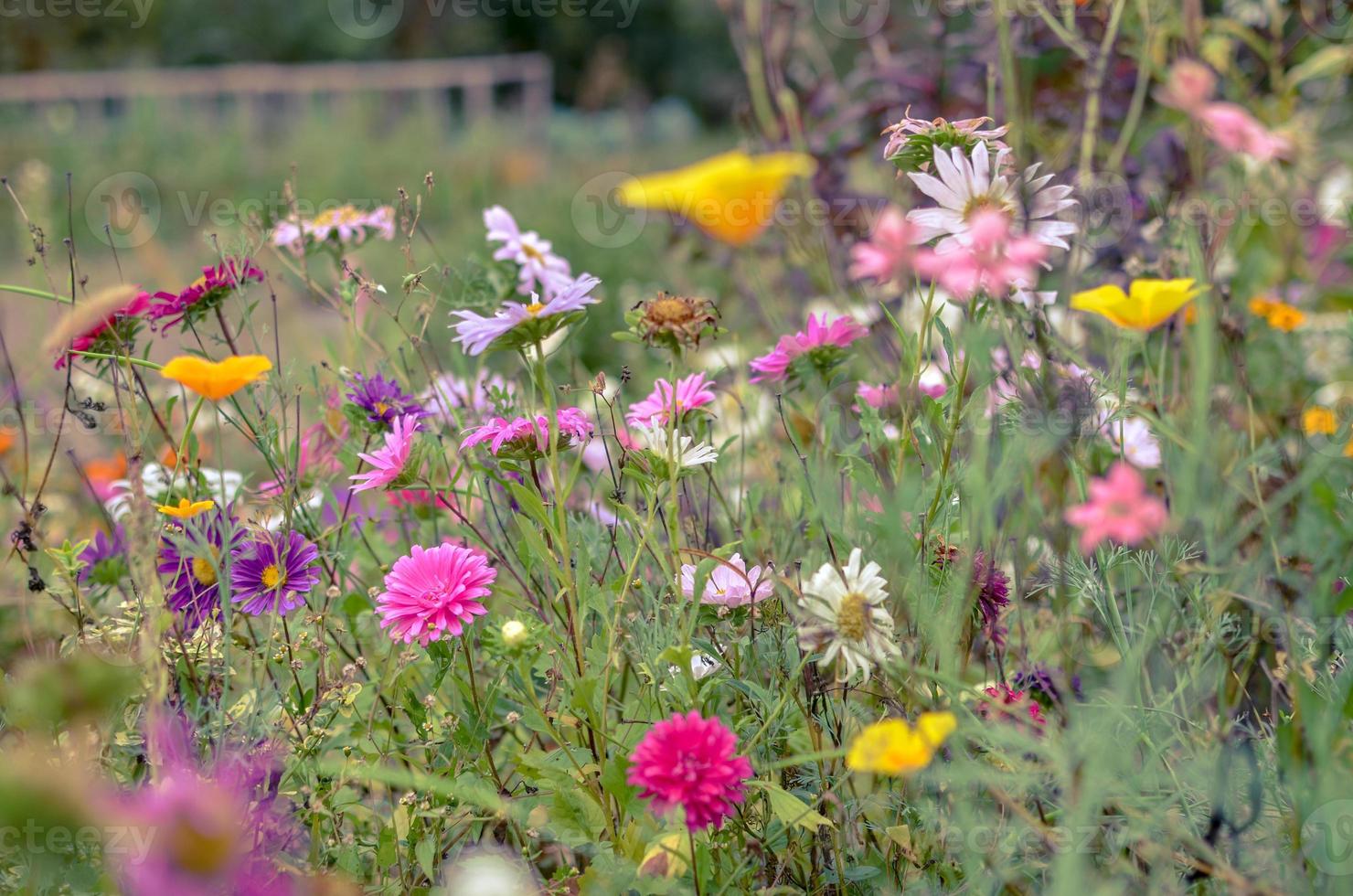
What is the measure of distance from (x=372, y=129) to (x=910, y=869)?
720cm

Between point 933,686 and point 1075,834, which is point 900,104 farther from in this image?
point 1075,834

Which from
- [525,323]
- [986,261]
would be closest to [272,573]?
[525,323]

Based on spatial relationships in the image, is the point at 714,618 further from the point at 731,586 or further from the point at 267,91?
the point at 267,91

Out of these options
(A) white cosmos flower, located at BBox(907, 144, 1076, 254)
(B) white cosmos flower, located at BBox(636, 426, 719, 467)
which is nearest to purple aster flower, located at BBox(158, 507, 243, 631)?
(B) white cosmos flower, located at BBox(636, 426, 719, 467)

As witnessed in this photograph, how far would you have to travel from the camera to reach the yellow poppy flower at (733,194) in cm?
188

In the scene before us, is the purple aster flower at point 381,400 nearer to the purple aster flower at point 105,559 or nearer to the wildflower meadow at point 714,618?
the wildflower meadow at point 714,618

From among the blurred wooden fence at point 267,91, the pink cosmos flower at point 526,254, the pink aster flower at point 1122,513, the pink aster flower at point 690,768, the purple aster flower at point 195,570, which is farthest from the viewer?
the blurred wooden fence at point 267,91

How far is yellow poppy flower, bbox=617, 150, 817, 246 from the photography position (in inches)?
74.1

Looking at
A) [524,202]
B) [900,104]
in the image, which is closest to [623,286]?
[900,104]

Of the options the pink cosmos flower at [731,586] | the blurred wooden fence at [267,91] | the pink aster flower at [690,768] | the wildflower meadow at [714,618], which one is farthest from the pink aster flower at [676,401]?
the blurred wooden fence at [267,91]

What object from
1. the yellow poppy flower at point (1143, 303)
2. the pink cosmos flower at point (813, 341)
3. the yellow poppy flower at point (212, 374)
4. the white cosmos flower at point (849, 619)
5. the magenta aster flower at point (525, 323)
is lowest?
the white cosmos flower at point (849, 619)

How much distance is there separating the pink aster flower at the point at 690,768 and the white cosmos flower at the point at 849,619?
0.26 feet

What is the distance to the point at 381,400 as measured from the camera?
2.86 feet

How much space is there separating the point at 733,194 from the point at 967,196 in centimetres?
153
